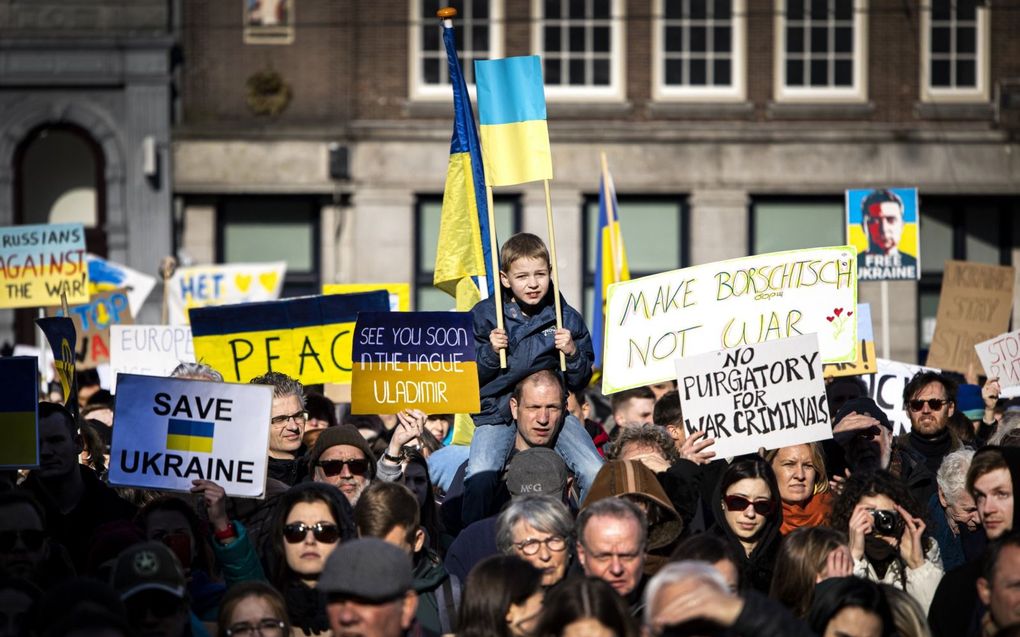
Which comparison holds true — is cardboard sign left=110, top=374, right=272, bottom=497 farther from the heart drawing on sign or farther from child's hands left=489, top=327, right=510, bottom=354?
the heart drawing on sign

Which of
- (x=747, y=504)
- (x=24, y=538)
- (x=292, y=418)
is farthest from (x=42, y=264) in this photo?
(x=747, y=504)

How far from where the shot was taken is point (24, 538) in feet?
20.7

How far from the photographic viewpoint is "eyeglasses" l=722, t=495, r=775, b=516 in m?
7.15

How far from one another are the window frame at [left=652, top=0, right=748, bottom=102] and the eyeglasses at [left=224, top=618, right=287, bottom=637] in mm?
17803

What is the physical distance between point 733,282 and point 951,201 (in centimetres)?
1457

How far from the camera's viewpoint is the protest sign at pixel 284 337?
1080cm

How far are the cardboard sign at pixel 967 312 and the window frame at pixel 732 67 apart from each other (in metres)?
9.66

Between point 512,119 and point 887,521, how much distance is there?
10.2ft

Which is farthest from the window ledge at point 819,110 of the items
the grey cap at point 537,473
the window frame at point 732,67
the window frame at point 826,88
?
the grey cap at point 537,473

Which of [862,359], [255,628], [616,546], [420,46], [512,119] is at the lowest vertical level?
[255,628]

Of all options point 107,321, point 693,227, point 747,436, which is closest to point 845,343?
point 747,436

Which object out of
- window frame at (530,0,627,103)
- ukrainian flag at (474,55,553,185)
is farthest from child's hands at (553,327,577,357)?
window frame at (530,0,627,103)

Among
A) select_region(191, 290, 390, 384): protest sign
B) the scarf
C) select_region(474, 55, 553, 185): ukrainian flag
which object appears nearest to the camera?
the scarf

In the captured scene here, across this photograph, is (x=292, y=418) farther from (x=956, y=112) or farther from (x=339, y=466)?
(x=956, y=112)
